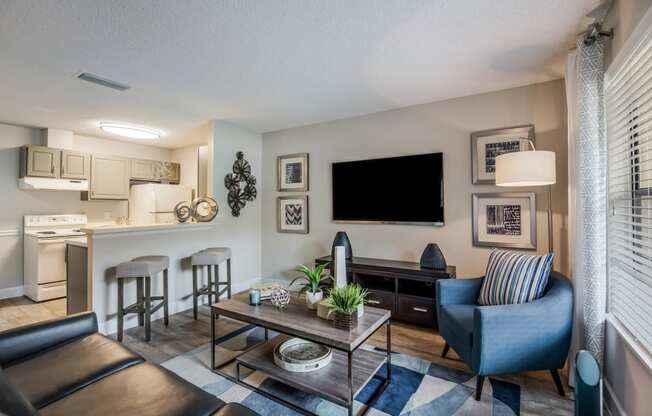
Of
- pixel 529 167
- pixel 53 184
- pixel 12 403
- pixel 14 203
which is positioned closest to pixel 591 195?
pixel 529 167

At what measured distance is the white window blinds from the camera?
1.45 meters

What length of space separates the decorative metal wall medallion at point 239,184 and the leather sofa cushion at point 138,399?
2955mm

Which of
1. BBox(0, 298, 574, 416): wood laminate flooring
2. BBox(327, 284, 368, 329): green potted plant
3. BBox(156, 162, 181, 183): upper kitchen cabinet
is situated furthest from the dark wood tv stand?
BBox(156, 162, 181, 183): upper kitchen cabinet

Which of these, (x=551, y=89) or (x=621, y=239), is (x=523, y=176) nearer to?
(x=621, y=239)

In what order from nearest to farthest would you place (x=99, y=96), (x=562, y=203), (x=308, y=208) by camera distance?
(x=562, y=203) → (x=99, y=96) → (x=308, y=208)

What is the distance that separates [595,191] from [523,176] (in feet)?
1.30

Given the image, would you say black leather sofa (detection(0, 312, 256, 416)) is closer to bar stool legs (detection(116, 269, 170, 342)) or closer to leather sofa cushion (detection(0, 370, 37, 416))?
leather sofa cushion (detection(0, 370, 37, 416))

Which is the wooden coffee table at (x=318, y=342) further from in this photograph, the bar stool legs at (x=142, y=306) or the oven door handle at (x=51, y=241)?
the oven door handle at (x=51, y=241)

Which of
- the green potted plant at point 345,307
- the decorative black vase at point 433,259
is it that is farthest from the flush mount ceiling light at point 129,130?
the decorative black vase at point 433,259

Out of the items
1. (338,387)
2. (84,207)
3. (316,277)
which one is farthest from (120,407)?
(84,207)

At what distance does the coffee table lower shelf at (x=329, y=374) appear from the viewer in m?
1.69

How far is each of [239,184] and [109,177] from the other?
2225 mm

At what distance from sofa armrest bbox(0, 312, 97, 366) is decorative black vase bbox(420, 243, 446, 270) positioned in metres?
2.74

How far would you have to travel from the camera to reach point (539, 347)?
185 centimetres
